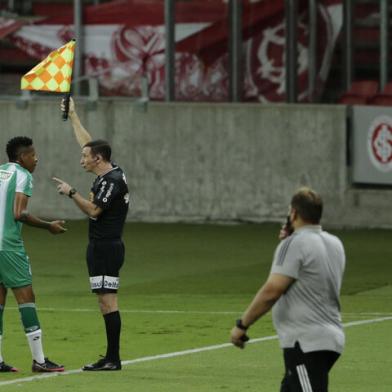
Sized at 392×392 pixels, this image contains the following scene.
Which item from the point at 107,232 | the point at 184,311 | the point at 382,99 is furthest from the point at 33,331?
the point at 382,99

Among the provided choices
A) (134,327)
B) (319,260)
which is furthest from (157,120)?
(319,260)

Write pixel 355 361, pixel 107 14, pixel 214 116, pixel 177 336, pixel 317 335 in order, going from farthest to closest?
pixel 107 14 < pixel 214 116 < pixel 177 336 < pixel 355 361 < pixel 317 335

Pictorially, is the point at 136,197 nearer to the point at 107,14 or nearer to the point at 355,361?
the point at 107,14

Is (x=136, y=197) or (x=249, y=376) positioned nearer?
(x=249, y=376)

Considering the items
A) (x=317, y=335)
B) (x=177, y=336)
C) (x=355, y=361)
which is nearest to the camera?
(x=317, y=335)

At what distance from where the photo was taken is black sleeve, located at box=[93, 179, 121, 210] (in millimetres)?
12977

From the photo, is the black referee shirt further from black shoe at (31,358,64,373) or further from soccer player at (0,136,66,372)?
black shoe at (31,358,64,373)

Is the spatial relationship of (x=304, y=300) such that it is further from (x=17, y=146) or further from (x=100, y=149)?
(x=17, y=146)

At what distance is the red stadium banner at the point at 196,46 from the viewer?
31172 mm

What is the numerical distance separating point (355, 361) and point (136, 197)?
16.2 meters

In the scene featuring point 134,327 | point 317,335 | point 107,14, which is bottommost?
point 134,327

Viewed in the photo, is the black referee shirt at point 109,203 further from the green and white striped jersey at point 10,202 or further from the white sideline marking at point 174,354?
the white sideline marking at point 174,354

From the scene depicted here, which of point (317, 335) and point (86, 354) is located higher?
point (317, 335)

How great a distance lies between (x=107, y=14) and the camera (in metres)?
32.0
